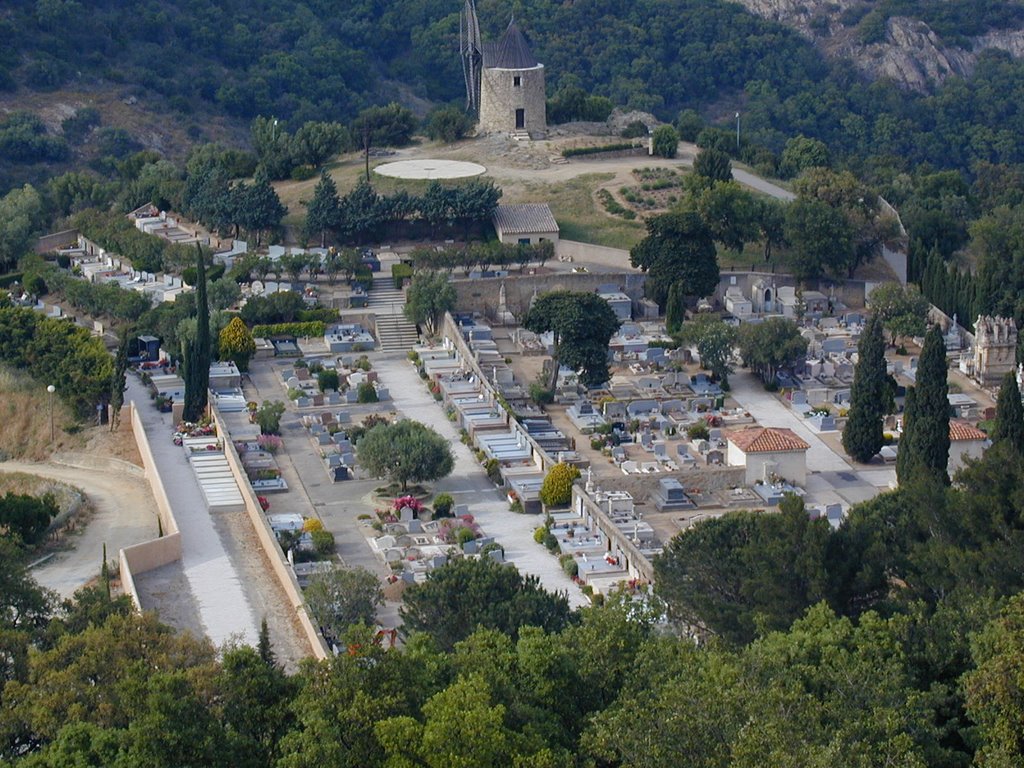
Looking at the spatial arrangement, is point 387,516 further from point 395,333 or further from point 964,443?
point 395,333

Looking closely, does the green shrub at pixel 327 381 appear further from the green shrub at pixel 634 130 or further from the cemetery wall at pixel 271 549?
the green shrub at pixel 634 130

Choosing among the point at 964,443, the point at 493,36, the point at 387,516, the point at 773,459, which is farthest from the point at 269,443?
the point at 493,36

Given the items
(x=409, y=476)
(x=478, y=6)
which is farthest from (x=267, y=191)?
(x=478, y=6)

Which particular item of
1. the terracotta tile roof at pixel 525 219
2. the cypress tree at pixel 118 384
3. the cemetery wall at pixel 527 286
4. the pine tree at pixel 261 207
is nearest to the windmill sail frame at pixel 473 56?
A: the terracotta tile roof at pixel 525 219

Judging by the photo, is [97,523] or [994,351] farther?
[994,351]

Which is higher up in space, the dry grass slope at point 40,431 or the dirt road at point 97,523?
the dirt road at point 97,523

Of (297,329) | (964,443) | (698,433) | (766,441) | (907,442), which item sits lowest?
(297,329)
